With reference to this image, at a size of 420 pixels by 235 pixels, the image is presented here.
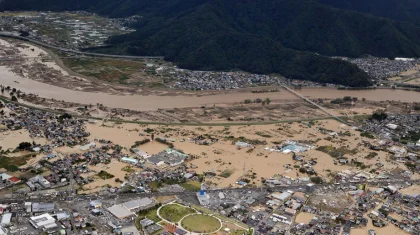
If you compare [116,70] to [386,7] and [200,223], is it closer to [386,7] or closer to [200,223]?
[200,223]

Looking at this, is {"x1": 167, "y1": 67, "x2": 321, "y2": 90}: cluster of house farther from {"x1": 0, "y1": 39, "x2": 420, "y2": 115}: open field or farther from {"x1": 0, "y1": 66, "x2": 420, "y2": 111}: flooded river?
{"x1": 0, "y1": 66, "x2": 420, "y2": 111}: flooded river

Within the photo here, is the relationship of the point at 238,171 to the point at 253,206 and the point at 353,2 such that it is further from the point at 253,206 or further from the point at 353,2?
the point at 353,2

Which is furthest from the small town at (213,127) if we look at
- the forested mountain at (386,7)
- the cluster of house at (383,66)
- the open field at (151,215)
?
the forested mountain at (386,7)

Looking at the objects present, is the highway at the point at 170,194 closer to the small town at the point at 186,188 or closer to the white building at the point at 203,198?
the small town at the point at 186,188

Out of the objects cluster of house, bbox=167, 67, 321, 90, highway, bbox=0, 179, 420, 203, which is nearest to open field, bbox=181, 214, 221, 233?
highway, bbox=0, 179, 420, 203

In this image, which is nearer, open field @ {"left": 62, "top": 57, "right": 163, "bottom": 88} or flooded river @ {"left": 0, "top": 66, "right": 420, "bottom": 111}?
flooded river @ {"left": 0, "top": 66, "right": 420, "bottom": 111}

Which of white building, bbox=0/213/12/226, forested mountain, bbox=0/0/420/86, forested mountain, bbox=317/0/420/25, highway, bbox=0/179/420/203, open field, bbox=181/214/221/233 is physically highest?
forested mountain, bbox=317/0/420/25

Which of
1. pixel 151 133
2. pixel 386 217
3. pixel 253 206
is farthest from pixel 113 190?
pixel 386 217
